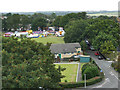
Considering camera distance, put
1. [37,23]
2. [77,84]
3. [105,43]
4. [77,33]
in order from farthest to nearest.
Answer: [37,23] < [77,33] < [105,43] < [77,84]

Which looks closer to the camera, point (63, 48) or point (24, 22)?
point (63, 48)

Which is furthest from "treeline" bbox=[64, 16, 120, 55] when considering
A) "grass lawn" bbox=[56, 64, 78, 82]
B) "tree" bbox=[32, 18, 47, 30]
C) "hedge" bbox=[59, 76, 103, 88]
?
"tree" bbox=[32, 18, 47, 30]

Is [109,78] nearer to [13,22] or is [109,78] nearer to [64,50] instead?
[64,50]

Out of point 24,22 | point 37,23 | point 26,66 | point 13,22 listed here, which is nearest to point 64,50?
point 26,66

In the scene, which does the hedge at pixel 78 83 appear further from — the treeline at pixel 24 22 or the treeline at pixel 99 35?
the treeline at pixel 24 22

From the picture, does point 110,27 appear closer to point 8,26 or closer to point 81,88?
point 81,88

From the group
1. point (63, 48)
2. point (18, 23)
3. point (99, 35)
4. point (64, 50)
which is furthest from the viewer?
point (18, 23)

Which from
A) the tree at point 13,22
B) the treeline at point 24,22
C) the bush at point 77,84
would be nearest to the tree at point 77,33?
the bush at point 77,84

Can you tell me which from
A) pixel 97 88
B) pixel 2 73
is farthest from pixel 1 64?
pixel 97 88

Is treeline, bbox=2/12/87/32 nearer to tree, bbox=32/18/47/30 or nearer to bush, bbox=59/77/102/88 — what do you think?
tree, bbox=32/18/47/30

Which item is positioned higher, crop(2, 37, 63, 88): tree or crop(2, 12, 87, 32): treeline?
crop(2, 12, 87, 32): treeline
